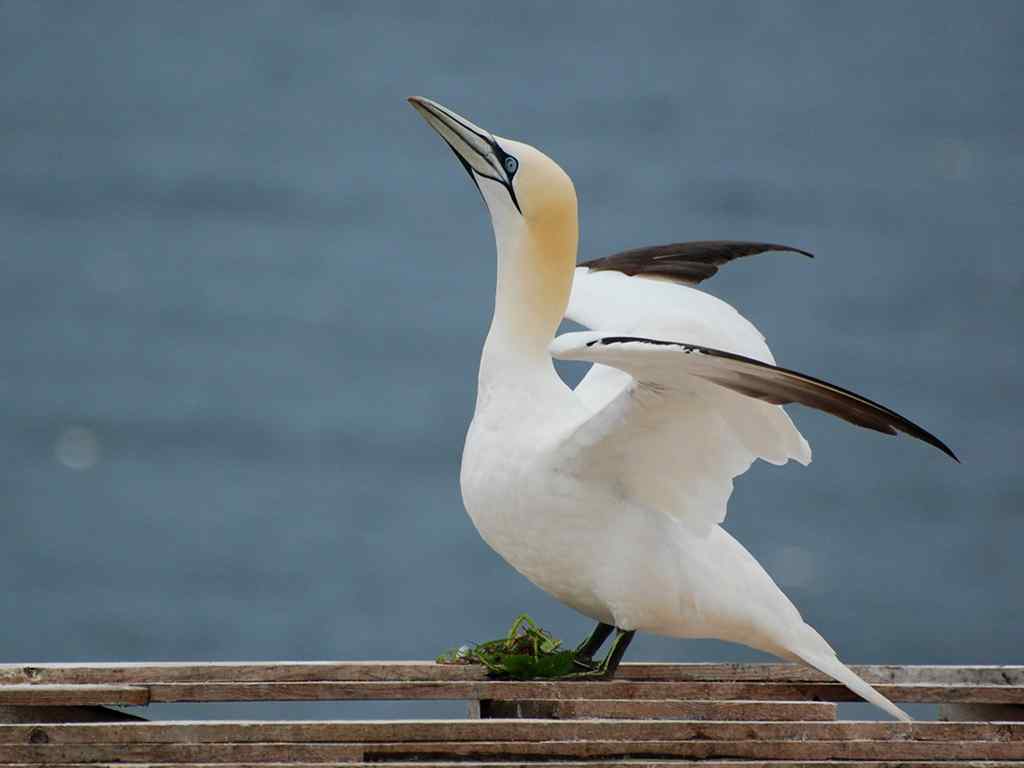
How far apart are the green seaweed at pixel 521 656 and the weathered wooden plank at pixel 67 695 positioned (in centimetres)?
84

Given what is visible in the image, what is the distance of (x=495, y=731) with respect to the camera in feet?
12.3

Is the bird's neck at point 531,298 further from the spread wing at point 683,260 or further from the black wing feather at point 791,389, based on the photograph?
the spread wing at point 683,260

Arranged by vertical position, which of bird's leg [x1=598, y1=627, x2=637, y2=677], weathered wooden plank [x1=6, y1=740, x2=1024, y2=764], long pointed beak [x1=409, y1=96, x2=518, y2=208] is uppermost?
long pointed beak [x1=409, y1=96, x2=518, y2=208]

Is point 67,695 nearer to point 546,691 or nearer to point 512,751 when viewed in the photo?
point 512,751

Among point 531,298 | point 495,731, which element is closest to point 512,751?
point 495,731

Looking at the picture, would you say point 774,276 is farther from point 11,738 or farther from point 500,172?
point 11,738

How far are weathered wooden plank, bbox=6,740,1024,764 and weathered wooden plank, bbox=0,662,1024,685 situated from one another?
23.9 inches

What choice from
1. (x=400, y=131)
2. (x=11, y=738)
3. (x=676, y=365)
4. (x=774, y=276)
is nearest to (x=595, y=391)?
(x=676, y=365)

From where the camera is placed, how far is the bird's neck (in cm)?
494

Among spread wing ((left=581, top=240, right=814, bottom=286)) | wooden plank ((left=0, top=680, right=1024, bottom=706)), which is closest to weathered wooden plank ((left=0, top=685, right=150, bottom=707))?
wooden plank ((left=0, top=680, right=1024, bottom=706))

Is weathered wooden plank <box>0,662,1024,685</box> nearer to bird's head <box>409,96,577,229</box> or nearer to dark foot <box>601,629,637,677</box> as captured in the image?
dark foot <box>601,629,637,677</box>

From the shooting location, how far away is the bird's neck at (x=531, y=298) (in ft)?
16.2

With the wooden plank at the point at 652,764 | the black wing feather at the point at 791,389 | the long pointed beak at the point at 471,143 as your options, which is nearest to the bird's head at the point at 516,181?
the long pointed beak at the point at 471,143

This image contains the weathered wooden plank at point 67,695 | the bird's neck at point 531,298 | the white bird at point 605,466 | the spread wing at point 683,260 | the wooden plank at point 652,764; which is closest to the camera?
the wooden plank at point 652,764
